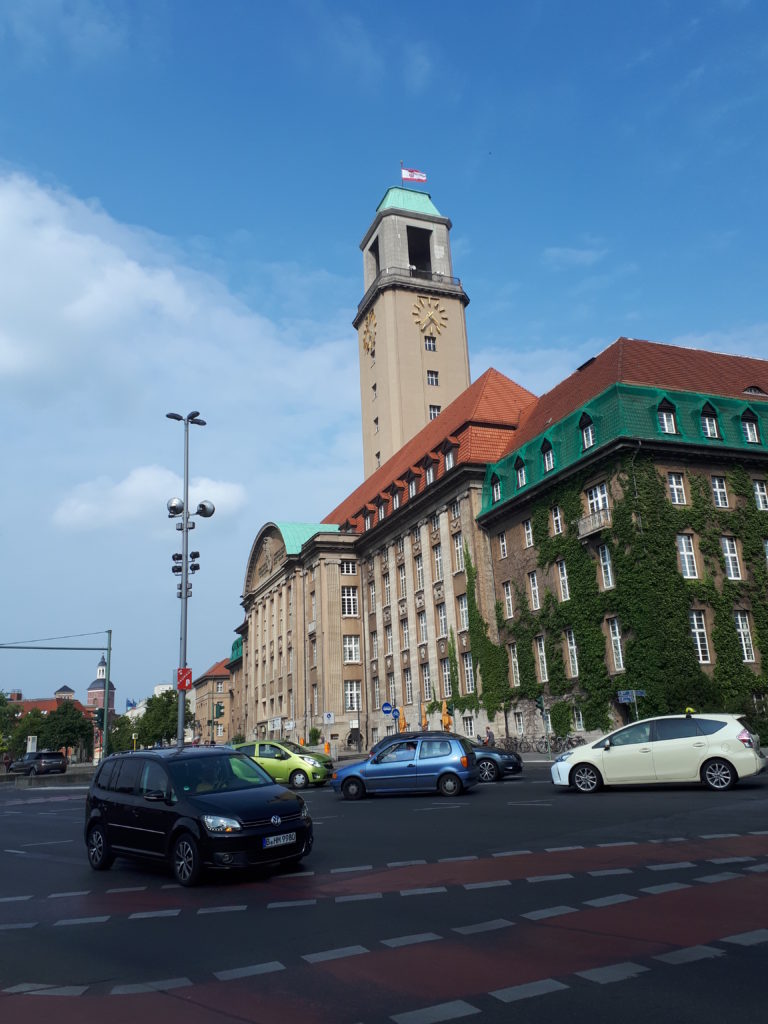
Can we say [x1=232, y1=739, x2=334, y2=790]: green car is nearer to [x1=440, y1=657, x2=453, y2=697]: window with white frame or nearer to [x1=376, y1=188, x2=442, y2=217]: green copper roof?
[x1=440, y1=657, x2=453, y2=697]: window with white frame

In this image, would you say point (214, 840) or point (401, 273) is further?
point (401, 273)

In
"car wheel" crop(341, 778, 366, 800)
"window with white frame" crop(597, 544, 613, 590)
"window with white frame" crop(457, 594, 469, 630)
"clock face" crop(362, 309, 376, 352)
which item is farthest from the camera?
"clock face" crop(362, 309, 376, 352)

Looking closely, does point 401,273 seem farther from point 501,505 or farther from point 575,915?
point 575,915

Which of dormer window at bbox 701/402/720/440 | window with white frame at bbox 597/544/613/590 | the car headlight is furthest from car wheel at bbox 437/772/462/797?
dormer window at bbox 701/402/720/440

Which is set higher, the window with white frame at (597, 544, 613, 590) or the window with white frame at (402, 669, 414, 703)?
the window with white frame at (597, 544, 613, 590)

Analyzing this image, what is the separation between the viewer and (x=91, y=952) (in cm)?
702

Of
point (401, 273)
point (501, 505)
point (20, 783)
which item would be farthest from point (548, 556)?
point (401, 273)

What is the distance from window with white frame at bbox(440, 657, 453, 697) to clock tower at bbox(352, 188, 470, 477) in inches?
1020

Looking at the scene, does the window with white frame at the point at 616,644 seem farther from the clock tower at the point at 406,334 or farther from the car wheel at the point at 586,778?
the clock tower at the point at 406,334

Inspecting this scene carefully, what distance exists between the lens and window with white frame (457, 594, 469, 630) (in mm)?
45625

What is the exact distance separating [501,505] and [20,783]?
28.6m

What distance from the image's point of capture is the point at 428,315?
72.9 metres

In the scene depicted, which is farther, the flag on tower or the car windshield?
the flag on tower

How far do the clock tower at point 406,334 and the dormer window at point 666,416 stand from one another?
35380 mm
